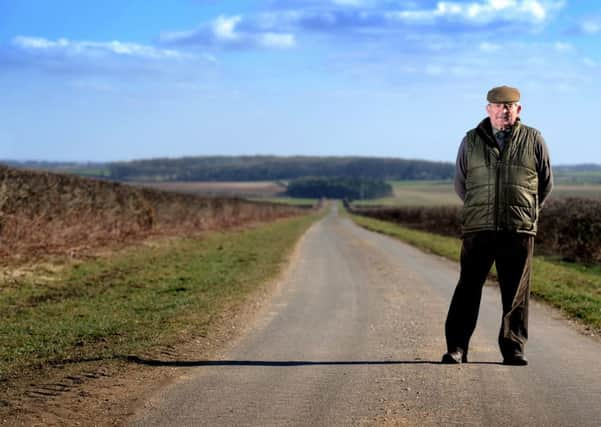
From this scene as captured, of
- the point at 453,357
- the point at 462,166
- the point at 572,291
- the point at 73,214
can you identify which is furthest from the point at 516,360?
the point at 73,214

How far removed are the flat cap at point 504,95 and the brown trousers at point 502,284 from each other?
1.24 metres

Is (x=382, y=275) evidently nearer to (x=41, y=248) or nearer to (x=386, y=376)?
(x=41, y=248)

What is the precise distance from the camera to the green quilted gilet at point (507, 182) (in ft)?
24.8

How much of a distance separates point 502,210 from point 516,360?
1.46 metres

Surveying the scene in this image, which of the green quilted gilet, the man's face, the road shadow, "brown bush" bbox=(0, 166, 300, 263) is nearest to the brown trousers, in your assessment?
the green quilted gilet

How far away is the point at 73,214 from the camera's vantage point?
24.0m

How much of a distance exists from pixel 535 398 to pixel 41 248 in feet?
53.1

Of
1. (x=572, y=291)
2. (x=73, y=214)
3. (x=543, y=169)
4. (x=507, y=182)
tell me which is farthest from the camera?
(x=73, y=214)

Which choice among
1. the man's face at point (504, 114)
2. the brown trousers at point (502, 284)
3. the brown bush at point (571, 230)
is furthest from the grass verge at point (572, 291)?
the man's face at point (504, 114)

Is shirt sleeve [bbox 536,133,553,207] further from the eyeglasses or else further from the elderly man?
the eyeglasses

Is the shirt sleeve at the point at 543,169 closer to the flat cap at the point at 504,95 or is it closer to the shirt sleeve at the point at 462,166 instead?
the flat cap at the point at 504,95

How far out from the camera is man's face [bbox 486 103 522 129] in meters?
7.56

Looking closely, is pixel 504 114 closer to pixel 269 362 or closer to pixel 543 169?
pixel 543 169

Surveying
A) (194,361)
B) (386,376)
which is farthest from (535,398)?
(194,361)
